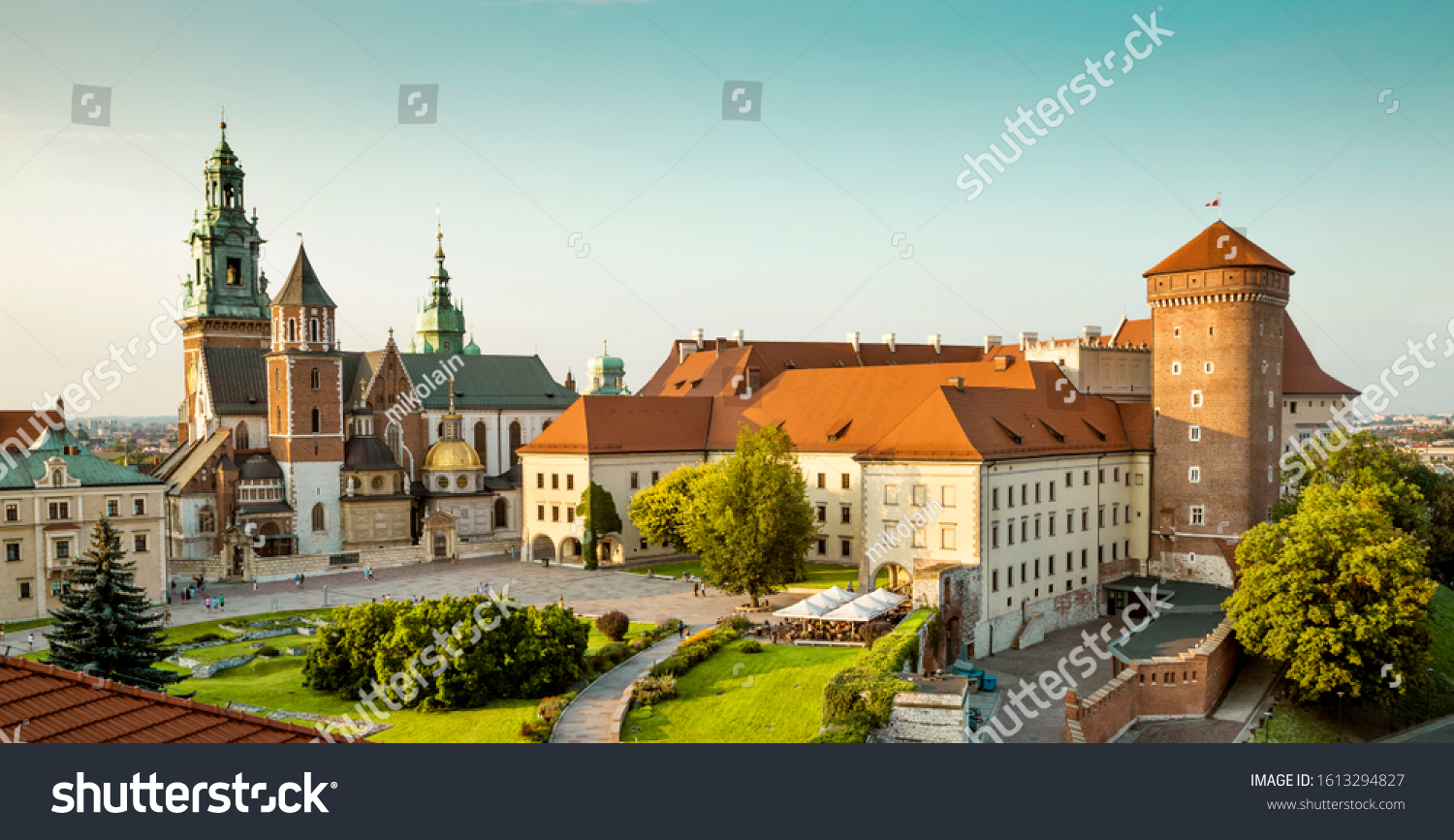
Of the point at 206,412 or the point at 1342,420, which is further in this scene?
the point at 206,412

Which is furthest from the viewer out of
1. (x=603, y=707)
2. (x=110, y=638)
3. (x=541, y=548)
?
(x=541, y=548)

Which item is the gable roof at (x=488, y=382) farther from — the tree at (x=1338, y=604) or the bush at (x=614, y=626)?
the tree at (x=1338, y=604)

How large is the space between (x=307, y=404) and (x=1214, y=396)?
5376cm

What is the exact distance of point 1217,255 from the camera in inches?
2169

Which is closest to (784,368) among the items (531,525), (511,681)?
(531,525)

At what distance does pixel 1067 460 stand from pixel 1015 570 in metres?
7.51

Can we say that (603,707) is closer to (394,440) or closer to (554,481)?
(554,481)

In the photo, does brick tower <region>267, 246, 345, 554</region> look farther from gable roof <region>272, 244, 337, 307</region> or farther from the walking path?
the walking path

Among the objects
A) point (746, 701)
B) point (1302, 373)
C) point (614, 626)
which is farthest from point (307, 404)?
point (1302, 373)

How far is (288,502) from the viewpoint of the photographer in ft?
227

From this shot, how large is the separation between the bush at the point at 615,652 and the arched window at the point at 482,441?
48.4 metres

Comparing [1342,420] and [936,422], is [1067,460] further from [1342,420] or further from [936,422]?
[1342,420]

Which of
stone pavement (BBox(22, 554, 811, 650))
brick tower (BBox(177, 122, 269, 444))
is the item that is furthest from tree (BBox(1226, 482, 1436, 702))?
brick tower (BBox(177, 122, 269, 444))

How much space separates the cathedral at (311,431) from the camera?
6712cm
